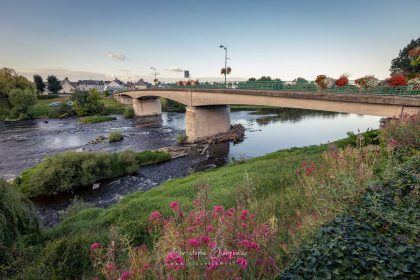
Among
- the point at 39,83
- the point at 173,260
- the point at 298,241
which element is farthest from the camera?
the point at 39,83

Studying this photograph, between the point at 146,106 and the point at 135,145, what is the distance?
97.2 ft

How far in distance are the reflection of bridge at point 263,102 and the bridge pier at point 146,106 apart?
974 cm

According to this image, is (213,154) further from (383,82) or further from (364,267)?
(364,267)

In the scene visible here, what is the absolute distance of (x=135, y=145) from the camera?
27.6 metres

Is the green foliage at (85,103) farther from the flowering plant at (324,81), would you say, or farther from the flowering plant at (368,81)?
the flowering plant at (368,81)

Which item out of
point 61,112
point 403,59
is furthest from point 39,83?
point 403,59

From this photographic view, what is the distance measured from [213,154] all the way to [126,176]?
9703mm

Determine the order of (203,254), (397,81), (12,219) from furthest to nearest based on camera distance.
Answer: (397,81)
(12,219)
(203,254)

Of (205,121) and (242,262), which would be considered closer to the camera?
(242,262)

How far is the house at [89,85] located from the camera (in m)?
128

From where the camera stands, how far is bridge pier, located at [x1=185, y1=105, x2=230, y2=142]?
29819 millimetres

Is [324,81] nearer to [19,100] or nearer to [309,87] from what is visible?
[309,87]

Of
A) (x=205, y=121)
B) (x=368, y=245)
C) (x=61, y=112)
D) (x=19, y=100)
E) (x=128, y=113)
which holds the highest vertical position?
(x=19, y=100)

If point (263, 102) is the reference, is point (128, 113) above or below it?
below
